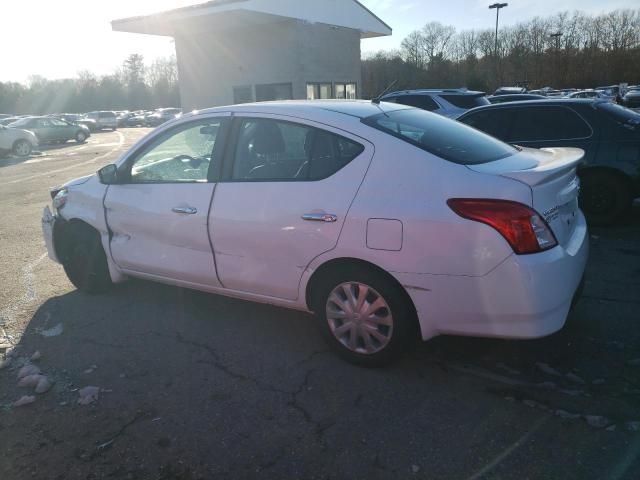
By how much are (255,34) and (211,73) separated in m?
2.52

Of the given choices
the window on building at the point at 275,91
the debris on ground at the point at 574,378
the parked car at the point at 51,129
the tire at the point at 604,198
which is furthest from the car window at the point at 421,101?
the parked car at the point at 51,129

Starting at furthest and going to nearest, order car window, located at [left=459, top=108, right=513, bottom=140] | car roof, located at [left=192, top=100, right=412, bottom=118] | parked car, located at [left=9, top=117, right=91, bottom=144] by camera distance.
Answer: parked car, located at [left=9, top=117, right=91, bottom=144], car window, located at [left=459, top=108, right=513, bottom=140], car roof, located at [left=192, top=100, right=412, bottom=118]

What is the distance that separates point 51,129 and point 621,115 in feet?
92.8

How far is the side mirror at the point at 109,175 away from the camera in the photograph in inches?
171

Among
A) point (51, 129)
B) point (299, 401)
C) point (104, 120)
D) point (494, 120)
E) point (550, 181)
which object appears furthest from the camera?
point (104, 120)

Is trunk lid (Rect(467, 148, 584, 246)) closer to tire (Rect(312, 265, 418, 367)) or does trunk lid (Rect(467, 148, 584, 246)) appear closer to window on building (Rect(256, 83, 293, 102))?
tire (Rect(312, 265, 418, 367))

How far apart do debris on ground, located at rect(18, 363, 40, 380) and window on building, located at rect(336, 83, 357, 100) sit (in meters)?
18.8

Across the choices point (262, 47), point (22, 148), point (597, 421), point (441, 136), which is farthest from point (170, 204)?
point (22, 148)

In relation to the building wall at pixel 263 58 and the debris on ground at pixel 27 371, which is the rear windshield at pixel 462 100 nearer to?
the building wall at pixel 263 58

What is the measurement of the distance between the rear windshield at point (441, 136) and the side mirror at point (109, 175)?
2.26 meters

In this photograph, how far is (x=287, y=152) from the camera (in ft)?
11.8

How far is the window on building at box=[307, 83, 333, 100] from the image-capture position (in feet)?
64.2

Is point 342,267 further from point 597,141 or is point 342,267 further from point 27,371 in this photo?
point 597,141

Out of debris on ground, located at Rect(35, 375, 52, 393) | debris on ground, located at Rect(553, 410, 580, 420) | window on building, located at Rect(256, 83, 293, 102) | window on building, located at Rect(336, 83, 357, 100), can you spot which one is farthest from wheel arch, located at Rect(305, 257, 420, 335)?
window on building, located at Rect(336, 83, 357, 100)
